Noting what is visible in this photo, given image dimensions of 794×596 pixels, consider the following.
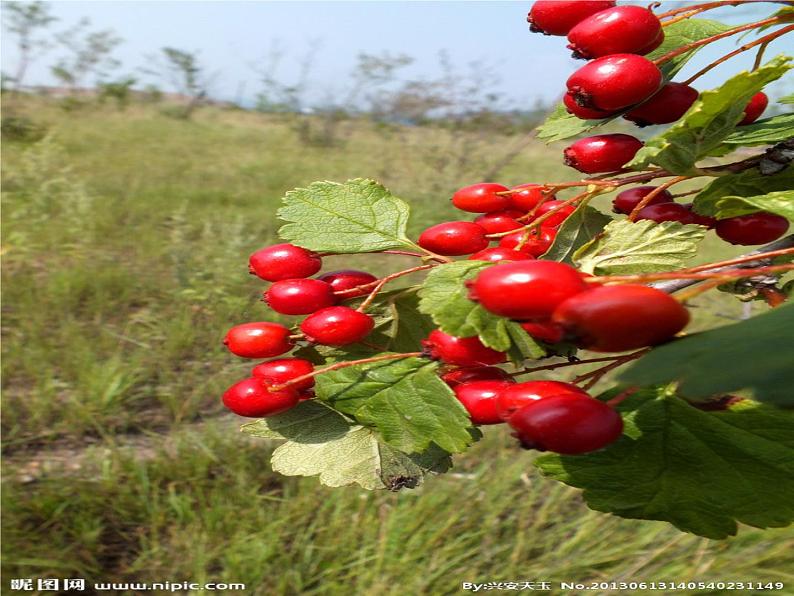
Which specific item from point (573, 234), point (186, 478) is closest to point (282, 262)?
point (573, 234)

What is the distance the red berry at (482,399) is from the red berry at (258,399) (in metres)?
0.16

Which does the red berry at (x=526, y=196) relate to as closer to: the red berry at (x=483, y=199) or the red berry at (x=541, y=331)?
the red berry at (x=483, y=199)

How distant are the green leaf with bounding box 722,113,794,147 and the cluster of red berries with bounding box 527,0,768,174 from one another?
0.04 m

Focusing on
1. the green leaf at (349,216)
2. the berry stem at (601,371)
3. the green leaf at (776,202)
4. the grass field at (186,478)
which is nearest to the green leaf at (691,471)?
the berry stem at (601,371)

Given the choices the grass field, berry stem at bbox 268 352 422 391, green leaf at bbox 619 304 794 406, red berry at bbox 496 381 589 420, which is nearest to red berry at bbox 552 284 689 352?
green leaf at bbox 619 304 794 406

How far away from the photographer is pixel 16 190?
14.1 ft

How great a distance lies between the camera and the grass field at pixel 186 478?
196 cm

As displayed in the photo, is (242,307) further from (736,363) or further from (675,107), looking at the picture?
(736,363)

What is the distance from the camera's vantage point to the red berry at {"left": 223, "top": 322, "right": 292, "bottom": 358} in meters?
0.62

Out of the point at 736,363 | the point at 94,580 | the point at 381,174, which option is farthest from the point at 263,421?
the point at 381,174

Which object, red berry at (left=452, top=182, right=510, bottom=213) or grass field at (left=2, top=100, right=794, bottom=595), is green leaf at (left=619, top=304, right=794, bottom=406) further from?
grass field at (left=2, top=100, right=794, bottom=595)

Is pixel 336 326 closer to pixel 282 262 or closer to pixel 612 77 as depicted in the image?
pixel 282 262

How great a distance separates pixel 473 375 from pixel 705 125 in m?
0.26

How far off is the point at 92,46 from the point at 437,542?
23.4 feet
